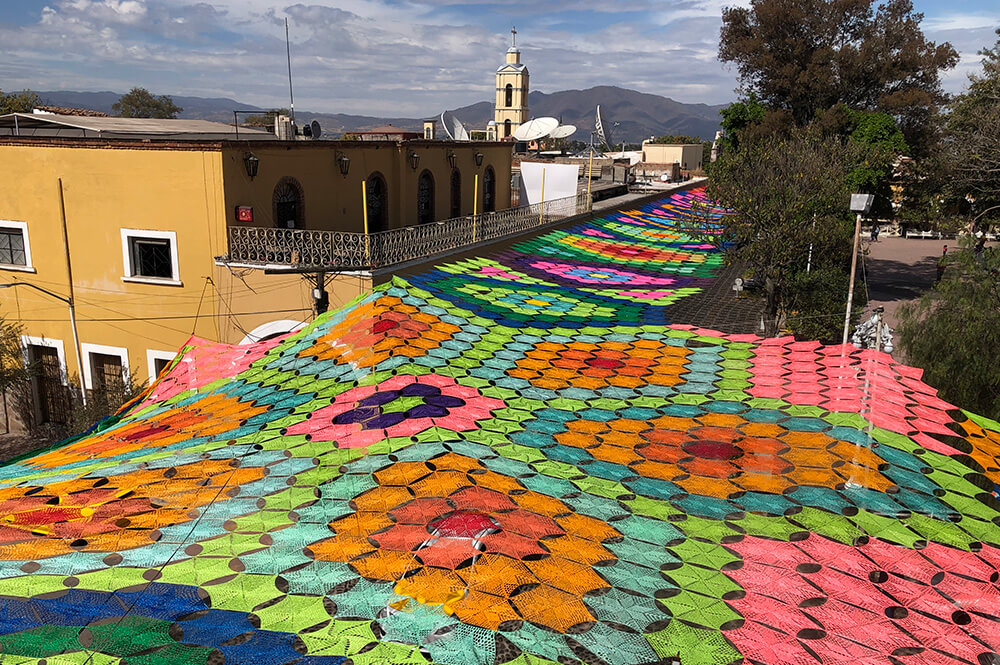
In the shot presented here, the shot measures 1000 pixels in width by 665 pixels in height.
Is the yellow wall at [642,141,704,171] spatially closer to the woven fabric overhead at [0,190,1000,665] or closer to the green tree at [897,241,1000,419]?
the green tree at [897,241,1000,419]

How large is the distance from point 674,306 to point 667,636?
12429 mm

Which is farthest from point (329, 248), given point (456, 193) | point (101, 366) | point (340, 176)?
point (456, 193)

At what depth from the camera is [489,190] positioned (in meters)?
29.0

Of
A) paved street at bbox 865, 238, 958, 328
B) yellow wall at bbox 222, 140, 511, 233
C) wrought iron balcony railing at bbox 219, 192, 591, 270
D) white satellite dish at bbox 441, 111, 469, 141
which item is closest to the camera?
wrought iron balcony railing at bbox 219, 192, 591, 270

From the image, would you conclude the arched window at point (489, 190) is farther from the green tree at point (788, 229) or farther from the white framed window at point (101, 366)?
the white framed window at point (101, 366)

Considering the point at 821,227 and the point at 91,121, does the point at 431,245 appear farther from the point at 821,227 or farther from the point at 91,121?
the point at 91,121

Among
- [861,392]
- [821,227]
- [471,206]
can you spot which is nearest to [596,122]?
[471,206]

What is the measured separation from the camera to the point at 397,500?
677cm

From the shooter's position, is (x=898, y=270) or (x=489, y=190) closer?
(x=489, y=190)

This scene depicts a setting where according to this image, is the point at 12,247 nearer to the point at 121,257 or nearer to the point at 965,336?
the point at 121,257

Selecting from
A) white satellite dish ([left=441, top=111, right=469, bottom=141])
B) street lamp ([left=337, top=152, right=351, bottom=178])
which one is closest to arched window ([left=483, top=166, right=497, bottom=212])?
white satellite dish ([left=441, top=111, right=469, bottom=141])

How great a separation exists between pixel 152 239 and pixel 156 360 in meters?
3.27

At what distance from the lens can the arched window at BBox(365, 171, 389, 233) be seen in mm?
20922

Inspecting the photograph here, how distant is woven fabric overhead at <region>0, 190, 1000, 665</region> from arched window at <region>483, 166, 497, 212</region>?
16.8m
